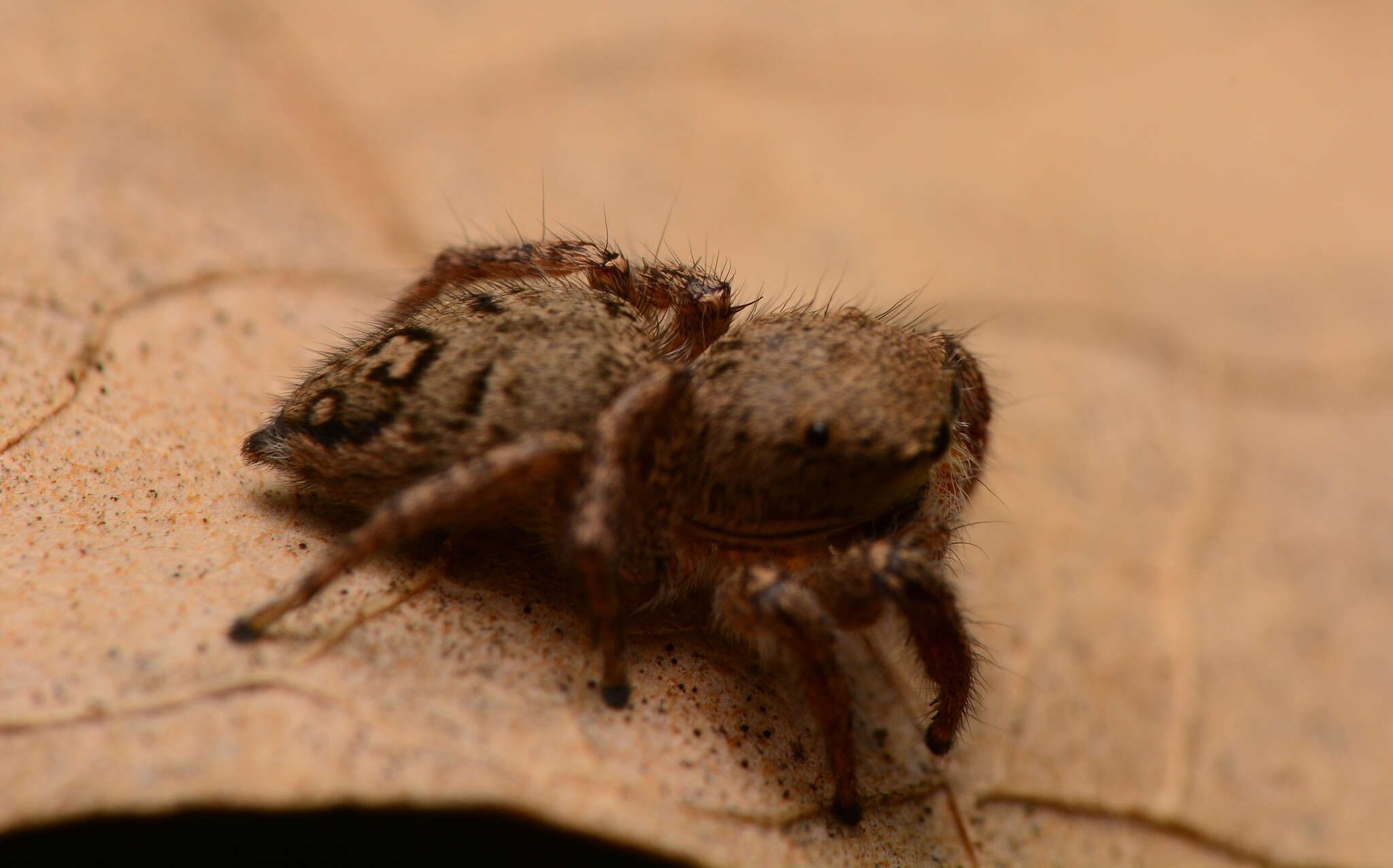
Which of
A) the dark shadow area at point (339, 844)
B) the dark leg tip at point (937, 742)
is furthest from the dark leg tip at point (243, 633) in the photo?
the dark leg tip at point (937, 742)

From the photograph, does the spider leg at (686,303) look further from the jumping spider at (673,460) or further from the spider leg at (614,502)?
the spider leg at (614,502)

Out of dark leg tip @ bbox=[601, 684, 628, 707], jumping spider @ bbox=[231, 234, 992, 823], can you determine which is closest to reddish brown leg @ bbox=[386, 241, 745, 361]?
jumping spider @ bbox=[231, 234, 992, 823]

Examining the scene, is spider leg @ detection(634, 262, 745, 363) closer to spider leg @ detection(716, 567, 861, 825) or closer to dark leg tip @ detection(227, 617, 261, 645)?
spider leg @ detection(716, 567, 861, 825)

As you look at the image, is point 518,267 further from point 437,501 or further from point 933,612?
point 933,612

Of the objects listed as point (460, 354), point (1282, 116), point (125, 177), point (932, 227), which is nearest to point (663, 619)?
point (460, 354)

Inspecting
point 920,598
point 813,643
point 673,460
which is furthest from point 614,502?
point 920,598

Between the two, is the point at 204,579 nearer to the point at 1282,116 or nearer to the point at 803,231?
the point at 803,231
